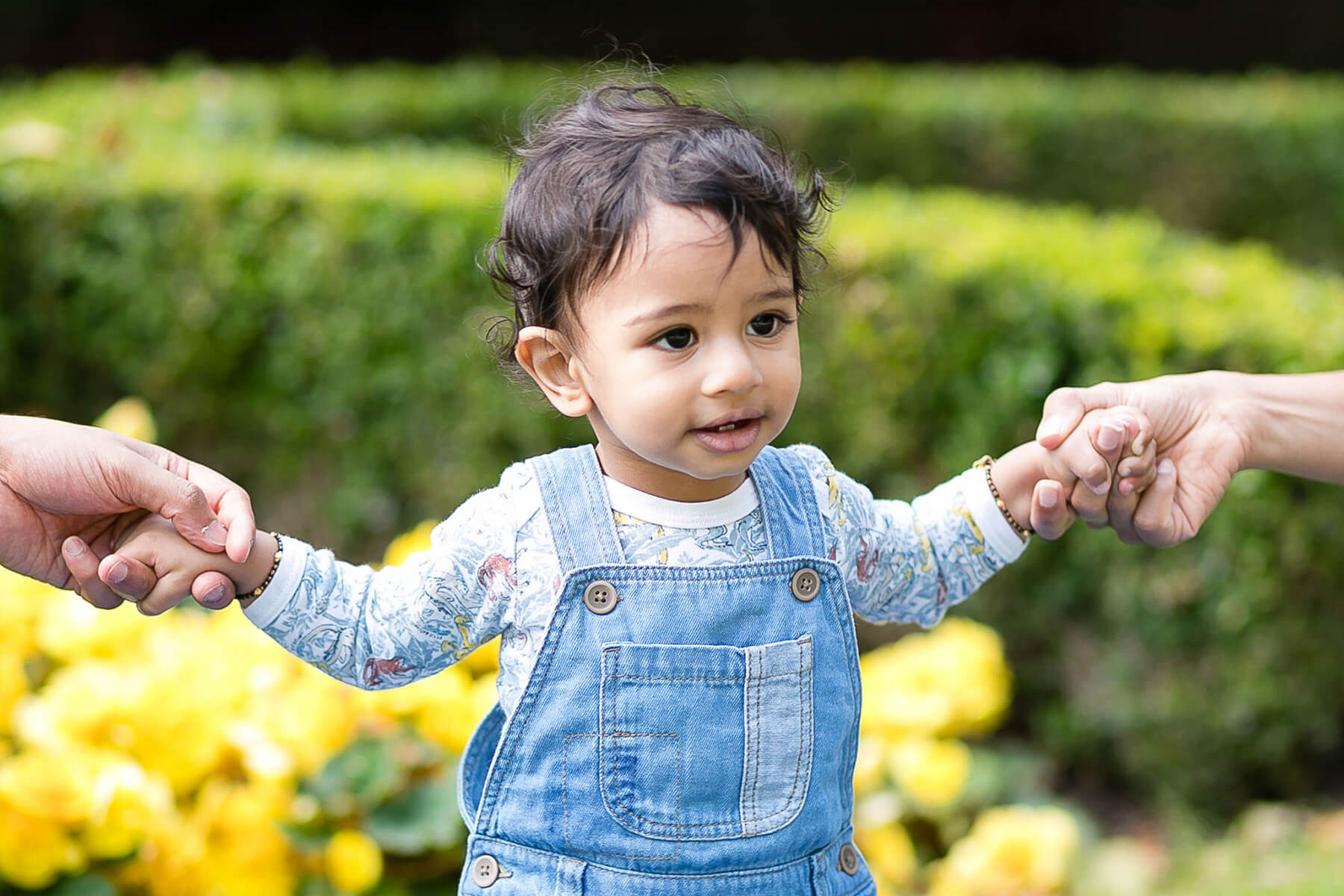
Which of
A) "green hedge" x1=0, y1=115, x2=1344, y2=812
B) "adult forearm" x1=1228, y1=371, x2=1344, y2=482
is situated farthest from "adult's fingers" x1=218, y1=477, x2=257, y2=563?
"green hedge" x1=0, y1=115, x2=1344, y2=812

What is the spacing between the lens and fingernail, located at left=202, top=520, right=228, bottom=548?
1.54 meters

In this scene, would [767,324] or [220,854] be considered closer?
[767,324]

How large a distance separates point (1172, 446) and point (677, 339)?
84 cm

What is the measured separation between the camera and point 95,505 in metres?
1.56

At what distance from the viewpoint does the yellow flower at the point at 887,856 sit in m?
2.84

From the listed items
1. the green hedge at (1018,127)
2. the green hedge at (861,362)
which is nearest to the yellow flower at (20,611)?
the green hedge at (861,362)

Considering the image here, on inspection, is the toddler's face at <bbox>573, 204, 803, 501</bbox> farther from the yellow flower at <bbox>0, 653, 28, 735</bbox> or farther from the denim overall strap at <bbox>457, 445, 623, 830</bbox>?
the yellow flower at <bbox>0, 653, 28, 735</bbox>

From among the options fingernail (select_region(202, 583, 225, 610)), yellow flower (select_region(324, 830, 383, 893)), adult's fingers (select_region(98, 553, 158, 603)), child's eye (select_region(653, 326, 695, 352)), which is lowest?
yellow flower (select_region(324, 830, 383, 893))

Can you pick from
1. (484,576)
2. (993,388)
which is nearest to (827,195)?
(484,576)

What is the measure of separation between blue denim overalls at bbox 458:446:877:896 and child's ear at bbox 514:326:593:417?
96mm

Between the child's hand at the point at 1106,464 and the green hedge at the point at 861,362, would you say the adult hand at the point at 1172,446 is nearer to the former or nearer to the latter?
the child's hand at the point at 1106,464

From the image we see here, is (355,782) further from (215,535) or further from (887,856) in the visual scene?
(887,856)

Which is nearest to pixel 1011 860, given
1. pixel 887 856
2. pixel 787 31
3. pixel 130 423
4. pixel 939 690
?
pixel 887 856

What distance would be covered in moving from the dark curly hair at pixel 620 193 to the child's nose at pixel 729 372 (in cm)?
12
